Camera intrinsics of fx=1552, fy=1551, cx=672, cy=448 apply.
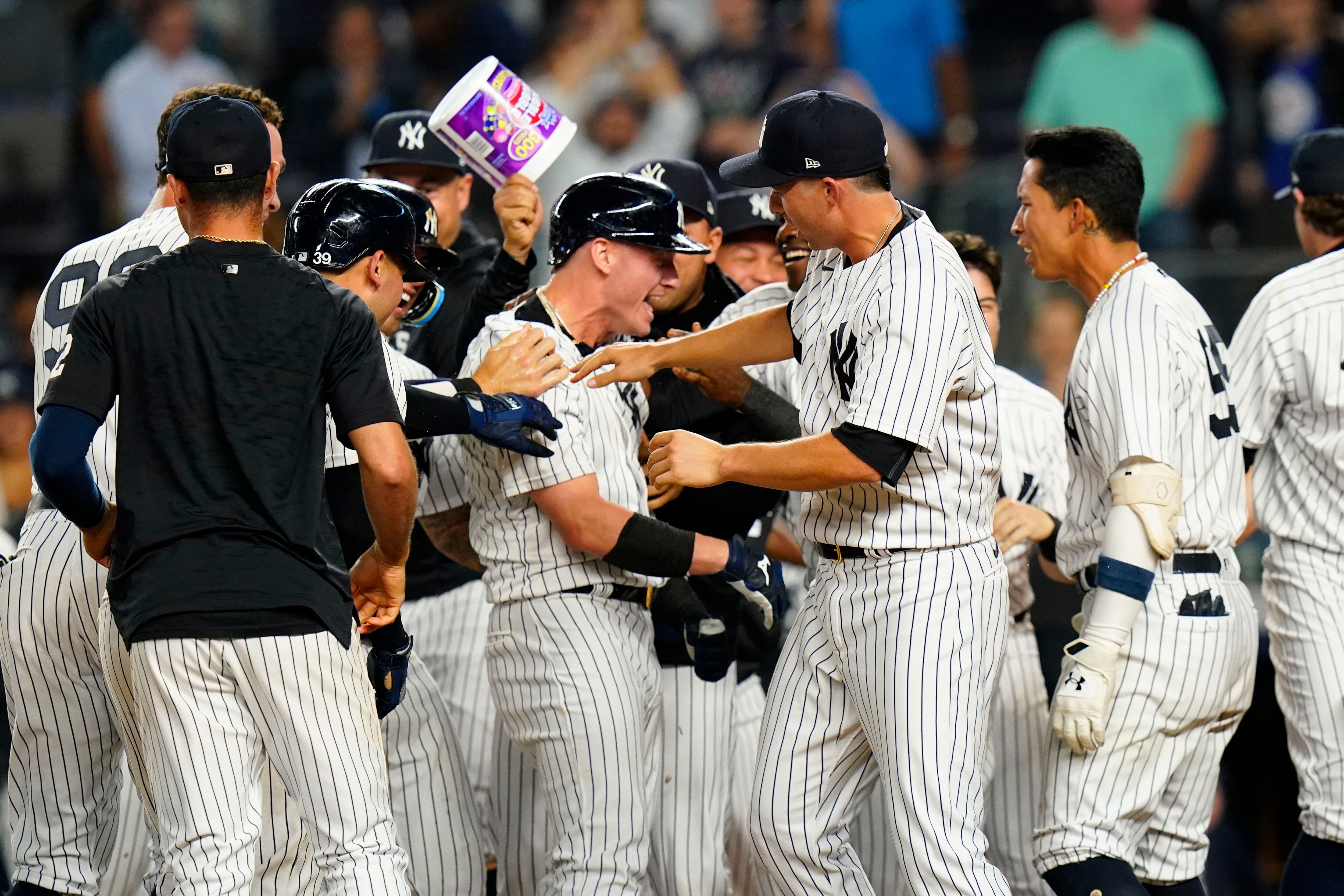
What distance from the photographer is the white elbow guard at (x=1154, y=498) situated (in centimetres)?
360

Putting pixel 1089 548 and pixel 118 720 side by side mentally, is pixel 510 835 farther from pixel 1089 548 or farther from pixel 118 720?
pixel 1089 548

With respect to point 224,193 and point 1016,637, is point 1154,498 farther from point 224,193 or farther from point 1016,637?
point 224,193

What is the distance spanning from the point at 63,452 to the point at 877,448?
1.66 m

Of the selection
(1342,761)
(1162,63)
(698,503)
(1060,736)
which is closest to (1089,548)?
(1060,736)

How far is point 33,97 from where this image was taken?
10.8m

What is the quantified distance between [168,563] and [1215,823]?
Answer: 14.4 ft

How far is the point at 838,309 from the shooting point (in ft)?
11.6

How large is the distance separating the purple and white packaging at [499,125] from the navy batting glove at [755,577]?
3.86 feet

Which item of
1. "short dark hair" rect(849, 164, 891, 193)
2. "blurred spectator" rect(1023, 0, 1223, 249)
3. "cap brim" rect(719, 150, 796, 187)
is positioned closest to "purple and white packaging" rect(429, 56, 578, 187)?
"cap brim" rect(719, 150, 796, 187)

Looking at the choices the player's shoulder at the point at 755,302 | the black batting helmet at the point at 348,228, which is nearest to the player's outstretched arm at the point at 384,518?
the black batting helmet at the point at 348,228

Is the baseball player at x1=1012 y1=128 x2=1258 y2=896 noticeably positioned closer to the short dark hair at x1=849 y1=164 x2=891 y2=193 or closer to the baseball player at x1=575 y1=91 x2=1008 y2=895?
the baseball player at x1=575 y1=91 x2=1008 y2=895

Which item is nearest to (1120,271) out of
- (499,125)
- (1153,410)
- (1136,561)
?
(1153,410)

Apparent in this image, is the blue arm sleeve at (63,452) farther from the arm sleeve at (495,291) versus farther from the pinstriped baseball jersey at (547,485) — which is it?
the arm sleeve at (495,291)

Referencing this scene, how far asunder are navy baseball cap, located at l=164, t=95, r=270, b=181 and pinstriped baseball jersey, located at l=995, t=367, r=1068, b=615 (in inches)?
91.0
